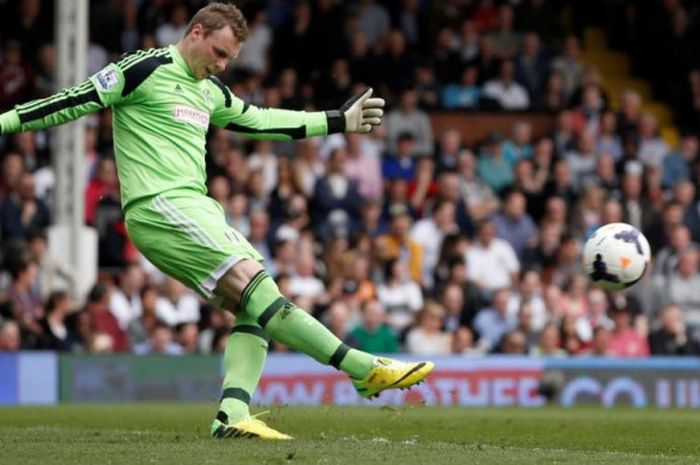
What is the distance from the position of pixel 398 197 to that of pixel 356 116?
1061cm

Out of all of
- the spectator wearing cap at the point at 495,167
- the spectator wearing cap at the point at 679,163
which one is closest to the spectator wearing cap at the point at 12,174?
the spectator wearing cap at the point at 495,167

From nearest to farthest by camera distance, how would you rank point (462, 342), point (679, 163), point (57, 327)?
1. point (57, 327)
2. point (462, 342)
3. point (679, 163)

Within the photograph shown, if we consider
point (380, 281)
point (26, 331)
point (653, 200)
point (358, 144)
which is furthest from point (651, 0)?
point (26, 331)

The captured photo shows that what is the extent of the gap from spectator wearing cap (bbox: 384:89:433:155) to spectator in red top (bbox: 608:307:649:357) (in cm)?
379

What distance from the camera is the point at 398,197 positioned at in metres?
20.5

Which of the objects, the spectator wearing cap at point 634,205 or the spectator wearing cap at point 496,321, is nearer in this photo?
the spectator wearing cap at point 496,321

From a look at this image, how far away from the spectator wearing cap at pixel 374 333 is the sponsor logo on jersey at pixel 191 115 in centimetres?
849

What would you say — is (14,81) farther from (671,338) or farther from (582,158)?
(671,338)

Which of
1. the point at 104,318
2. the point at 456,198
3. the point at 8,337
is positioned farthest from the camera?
the point at 456,198

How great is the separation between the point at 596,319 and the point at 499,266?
1330 mm

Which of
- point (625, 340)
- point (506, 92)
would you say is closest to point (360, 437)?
point (625, 340)

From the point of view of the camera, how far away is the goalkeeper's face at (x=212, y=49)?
9305 mm

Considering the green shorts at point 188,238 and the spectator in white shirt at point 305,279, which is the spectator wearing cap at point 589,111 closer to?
the spectator in white shirt at point 305,279

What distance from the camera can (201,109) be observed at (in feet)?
31.3
